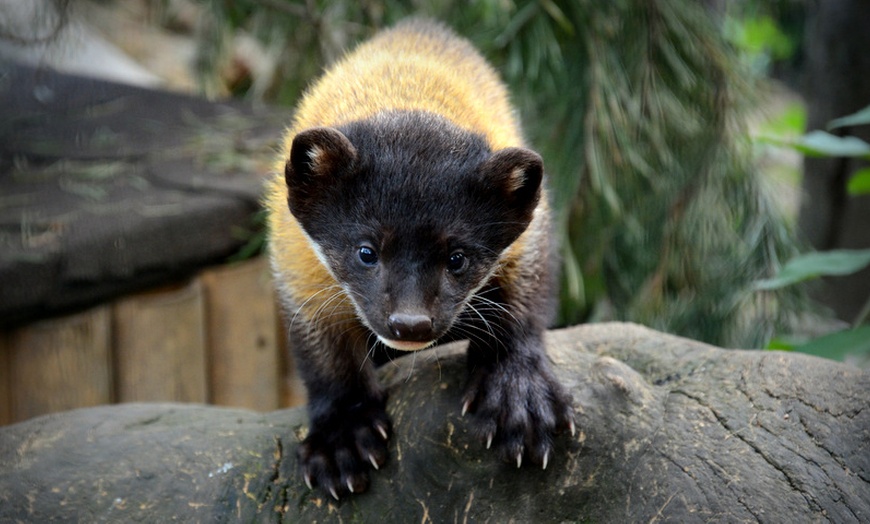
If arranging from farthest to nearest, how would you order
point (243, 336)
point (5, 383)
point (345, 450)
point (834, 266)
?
point (243, 336)
point (5, 383)
point (834, 266)
point (345, 450)

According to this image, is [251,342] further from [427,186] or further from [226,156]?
[427,186]

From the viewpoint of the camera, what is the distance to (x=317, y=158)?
3.05 metres

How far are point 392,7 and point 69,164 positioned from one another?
7.51 feet

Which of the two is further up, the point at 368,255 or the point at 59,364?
the point at 368,255

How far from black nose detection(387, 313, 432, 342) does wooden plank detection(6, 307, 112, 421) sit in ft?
9.33

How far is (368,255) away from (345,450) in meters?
0.70

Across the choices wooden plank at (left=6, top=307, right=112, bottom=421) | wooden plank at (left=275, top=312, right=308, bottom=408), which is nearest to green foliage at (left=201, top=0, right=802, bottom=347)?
wooden plank at (left=275, top=312, right=308, bottom=408)

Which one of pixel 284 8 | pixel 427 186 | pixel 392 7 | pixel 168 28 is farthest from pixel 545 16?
pixel 168 28

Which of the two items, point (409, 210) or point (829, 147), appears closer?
point (409, 210)

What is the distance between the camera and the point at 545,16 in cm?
527

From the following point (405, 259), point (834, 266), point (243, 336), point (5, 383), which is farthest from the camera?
point (243, 336)

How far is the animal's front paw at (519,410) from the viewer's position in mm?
3031

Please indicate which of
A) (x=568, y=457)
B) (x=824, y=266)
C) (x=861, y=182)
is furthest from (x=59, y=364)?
(x=861, y=182)

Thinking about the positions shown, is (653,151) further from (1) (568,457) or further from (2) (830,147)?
(1) (568,457)
